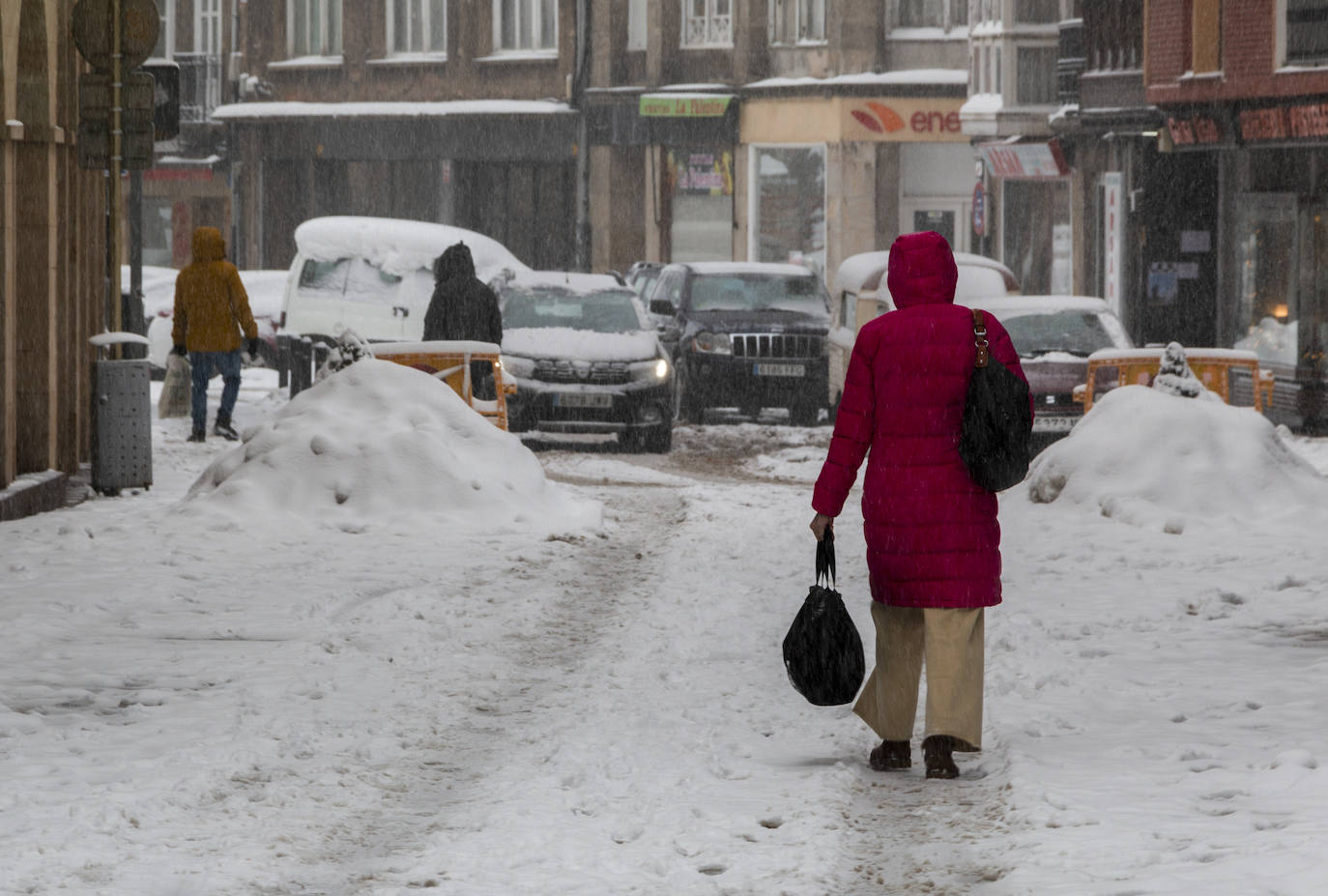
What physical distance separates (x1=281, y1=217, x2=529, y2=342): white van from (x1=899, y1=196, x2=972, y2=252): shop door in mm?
15999

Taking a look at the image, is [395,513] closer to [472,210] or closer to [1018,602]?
[1018,602]

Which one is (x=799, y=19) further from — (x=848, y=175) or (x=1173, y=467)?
(x=1173, y=467)

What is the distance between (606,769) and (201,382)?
1372 centimetres

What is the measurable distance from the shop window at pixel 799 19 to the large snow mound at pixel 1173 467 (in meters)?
27.4

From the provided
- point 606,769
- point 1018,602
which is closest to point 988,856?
point 606,769

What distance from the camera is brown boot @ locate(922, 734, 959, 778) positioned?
23.2 feet

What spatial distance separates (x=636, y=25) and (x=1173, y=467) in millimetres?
30857

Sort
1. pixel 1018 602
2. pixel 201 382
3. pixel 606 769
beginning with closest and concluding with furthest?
pixel 606 769, pixel 1018 602, pixel 201 382

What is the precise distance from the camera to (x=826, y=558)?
728cm

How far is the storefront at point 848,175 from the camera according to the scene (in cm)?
4066

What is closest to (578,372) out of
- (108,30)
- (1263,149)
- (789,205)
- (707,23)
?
(108,30)

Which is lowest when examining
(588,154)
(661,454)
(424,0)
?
(661,454)

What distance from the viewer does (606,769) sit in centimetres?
713

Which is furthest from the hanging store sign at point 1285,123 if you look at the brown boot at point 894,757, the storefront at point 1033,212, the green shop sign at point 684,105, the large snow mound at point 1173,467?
the brown boot at point 894,757
